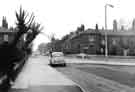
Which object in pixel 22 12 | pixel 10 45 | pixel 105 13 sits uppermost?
pixel 105 13

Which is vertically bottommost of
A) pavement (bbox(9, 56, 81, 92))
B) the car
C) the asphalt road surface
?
the asphalt road surface

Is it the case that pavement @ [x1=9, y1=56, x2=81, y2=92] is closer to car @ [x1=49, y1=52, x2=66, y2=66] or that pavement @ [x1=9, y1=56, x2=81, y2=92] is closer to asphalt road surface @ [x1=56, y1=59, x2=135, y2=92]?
asphalt road surface @ [x1=56, y1=59, x2=135, y2=92]

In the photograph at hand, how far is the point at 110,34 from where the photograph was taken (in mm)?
77062

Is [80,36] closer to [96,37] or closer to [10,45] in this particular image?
[96,37]

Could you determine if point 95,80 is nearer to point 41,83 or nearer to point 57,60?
point 41,83

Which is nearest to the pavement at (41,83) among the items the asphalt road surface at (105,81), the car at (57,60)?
the asphalt road surface at (105,81)

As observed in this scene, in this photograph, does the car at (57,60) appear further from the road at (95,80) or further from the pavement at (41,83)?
the pavement at (41,83)

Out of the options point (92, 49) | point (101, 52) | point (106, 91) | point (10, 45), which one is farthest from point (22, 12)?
point (92, 49)

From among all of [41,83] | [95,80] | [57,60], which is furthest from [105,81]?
[57,60]

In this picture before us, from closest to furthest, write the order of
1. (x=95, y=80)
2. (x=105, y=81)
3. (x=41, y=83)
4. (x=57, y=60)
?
(x=41, y=83), (x=105, y=81), (x=95, y=80), (x=57, y=60)

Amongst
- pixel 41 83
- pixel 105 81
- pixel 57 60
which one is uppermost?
pixel 57 60

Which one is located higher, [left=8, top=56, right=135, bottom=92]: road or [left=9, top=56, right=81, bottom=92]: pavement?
[left=9, top=56, right=81, bottom=92]: pavement

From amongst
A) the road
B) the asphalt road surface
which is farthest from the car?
the asphalt road surface

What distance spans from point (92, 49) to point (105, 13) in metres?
33.8
